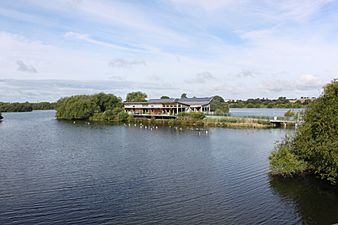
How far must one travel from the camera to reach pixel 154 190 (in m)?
24.4

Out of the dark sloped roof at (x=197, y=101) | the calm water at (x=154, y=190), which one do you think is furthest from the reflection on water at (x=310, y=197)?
the dark sloped roof at (x=197, y=101)

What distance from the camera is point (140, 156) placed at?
1507 inches

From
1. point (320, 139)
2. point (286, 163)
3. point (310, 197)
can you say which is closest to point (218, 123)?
point (286, 163)

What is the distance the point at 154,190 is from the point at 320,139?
1273 cm

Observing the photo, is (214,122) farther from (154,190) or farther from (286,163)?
(154,190)

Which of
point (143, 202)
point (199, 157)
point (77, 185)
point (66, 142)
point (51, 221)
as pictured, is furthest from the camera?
point (66, 142)

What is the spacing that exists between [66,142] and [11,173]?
71.5 ft

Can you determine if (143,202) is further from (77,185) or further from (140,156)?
(140,156)

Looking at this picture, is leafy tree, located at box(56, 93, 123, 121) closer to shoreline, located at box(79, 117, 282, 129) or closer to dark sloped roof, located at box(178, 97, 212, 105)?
shoreline, located at box(79, 117, 282, 129)

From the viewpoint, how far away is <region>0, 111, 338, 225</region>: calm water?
19.6 meters

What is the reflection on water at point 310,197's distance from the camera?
1977 cm

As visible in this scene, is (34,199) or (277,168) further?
(277,168)

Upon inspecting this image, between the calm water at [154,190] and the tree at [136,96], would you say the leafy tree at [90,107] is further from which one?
the calm water at [154,190]

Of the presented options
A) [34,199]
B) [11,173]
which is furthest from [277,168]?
[11,173]
